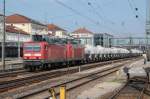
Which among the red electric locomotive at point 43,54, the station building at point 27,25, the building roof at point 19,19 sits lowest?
the red electric locomotive at point 43,54

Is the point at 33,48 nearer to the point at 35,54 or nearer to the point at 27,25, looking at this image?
the point at 35,54

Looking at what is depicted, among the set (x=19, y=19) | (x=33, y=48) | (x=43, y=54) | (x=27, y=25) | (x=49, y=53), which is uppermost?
(x=19, y=19)

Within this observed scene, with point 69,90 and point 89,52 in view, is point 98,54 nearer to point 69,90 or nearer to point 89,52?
point 89,52

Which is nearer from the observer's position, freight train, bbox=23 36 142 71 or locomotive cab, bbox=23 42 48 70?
locomotive cab, bbox=23 42 48 70

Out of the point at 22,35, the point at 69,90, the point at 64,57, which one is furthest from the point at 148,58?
the point at 22,35

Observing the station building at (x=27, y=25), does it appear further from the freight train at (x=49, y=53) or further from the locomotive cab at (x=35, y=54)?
the locomotive cab at (x=35, y=54)

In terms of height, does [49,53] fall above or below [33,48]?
below

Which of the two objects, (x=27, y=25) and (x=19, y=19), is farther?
(x=19, y=19)

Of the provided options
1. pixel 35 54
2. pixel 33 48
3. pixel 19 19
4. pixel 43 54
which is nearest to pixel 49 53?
pixel 43 54

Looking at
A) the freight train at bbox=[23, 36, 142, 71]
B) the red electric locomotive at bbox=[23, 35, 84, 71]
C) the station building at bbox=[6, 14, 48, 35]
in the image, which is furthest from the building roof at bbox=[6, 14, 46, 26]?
the red electric locomotive at bbox=[23, 35, 84, 71]

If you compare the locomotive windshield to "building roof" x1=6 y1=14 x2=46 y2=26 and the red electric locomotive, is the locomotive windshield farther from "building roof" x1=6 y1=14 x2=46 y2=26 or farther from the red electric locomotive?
"building roof" x1=6 y1=14 x2=46 y2=26

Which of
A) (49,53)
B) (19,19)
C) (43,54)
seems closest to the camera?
(43,54)

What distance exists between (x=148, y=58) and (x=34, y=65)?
2441 cm

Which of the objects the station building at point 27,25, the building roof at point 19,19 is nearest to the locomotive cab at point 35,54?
the station building at point 27,25
